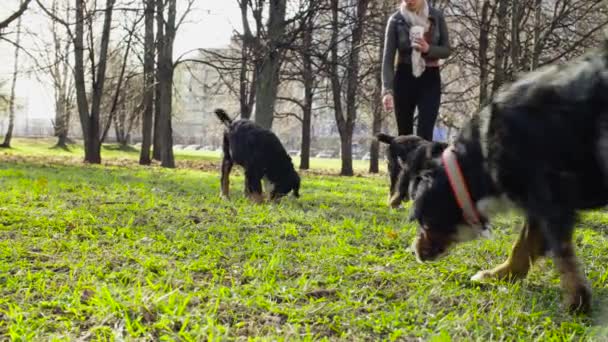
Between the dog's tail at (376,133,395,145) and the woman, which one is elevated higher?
the woman

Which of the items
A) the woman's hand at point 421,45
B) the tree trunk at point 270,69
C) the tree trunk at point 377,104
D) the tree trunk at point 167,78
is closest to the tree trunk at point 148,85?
the tree trunk at point 167,78

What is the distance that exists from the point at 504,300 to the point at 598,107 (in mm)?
1031

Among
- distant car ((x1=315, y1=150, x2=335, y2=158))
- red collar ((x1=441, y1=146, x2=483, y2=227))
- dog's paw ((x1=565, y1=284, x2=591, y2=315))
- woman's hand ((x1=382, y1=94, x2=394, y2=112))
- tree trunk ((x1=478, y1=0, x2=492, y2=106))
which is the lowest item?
distant car ((x1=315, y1=150, x2=335, y2=158))

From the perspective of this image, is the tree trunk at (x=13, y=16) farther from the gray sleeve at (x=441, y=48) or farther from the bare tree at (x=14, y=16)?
the gray sleeve at (x=441, y=48)

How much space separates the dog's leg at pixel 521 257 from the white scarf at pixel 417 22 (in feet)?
9.05

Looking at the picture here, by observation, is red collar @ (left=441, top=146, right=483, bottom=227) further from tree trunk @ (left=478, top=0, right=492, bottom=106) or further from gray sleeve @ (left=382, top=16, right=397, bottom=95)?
tree trunk @ (left=478, top=0, right=492, bottom=106)

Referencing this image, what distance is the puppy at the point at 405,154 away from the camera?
3199mm

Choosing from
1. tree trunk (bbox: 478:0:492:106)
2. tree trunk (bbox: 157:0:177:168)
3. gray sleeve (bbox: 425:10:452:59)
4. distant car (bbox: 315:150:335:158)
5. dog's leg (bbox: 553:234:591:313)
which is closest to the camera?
dog's leg (bbox: 553:234:591:313)

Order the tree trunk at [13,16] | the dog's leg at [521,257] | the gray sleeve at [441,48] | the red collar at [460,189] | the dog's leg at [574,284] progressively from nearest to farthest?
the dog's leg at [574,284] < the red collar at [460,189] < the dog's leg at [521,257] < the gray sleeve at [441,48] < the tree trunk at [13,16]

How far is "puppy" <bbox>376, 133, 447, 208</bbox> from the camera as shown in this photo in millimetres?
3199

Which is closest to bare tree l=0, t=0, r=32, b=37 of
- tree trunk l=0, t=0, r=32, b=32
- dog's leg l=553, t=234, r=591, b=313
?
tree trunk l=0, t=0, r=32, b=32

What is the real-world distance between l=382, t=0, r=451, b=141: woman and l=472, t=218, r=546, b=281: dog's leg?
2.76m

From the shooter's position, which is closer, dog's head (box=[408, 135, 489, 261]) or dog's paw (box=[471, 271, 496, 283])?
dog's head (box=[408, 135, 489, 261])

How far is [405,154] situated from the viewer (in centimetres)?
429
